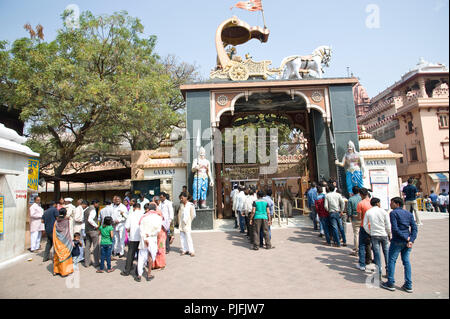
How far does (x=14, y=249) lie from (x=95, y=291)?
464cm

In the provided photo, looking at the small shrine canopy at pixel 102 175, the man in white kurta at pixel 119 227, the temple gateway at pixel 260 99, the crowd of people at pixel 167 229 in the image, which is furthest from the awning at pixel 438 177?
the man in white kurta at pixel 119 227

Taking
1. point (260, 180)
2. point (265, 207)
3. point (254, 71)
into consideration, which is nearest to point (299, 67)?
point (254, 71)

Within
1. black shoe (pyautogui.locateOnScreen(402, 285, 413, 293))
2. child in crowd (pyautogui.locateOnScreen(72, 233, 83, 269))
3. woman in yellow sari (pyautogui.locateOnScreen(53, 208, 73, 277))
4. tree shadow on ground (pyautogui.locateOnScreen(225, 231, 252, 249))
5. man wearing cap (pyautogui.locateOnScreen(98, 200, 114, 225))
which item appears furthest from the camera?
tree shadow on ground (pyautogui.locateOnScreen(225, 231, 252, 249))

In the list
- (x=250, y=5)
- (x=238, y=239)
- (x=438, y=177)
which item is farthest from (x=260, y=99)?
(x=438, y=177)

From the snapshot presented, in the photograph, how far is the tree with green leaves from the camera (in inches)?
429

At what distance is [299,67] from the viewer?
12.4 m

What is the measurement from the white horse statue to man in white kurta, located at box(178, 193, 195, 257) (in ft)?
26.1

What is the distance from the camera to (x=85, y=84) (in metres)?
11.8

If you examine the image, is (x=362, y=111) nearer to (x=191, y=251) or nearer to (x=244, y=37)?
(x=244, y=37)

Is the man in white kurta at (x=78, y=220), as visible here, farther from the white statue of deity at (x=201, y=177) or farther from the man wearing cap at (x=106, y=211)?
the white statue of deity at (x=201, y=177)

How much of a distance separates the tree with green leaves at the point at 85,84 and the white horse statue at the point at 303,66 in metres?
5.94

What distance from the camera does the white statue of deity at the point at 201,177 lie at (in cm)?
1052

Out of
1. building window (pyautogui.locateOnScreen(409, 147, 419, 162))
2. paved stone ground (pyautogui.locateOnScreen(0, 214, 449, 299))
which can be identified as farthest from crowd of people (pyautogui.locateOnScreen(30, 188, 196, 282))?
building window (pyautogui.locateOnScreen(409, 147, 419, 162))

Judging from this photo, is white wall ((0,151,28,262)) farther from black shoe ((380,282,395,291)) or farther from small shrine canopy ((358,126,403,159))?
small shrine canopy ((358,126,403,159))
